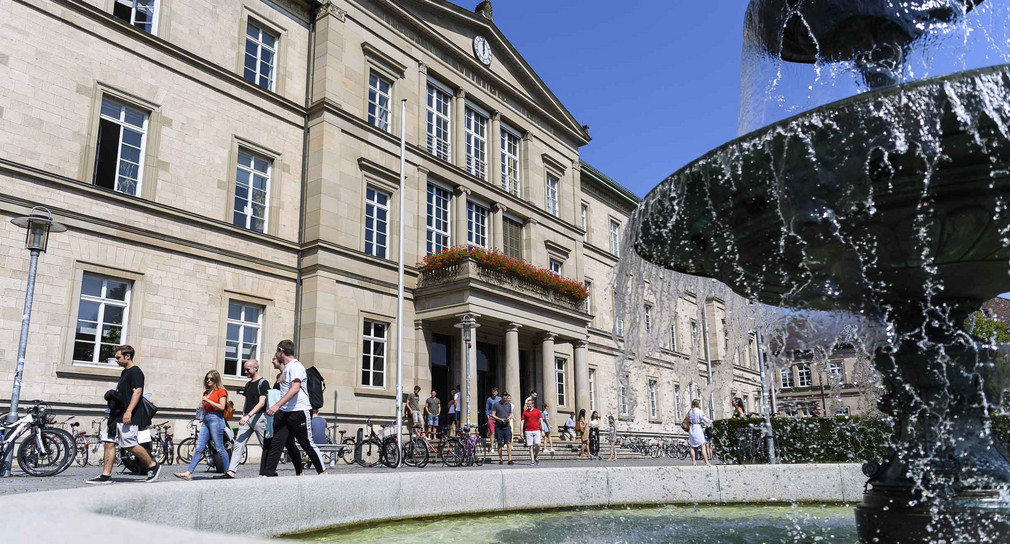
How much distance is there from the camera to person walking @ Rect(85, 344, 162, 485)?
353 inches

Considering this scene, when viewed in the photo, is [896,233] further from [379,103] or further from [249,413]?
[379,103]

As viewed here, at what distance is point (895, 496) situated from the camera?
4.22 meters

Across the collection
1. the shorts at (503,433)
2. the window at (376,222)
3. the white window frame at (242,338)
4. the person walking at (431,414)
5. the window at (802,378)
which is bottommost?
the shorts at (503,433)

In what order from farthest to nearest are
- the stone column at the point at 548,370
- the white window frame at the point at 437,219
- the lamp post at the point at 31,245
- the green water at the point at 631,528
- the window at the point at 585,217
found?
the window at the point at 585,217
the stone column at the point at 548,370
the white window frame at the point at 437,219
the lamp post at the point at 31,245
the green water at the point at 631,528

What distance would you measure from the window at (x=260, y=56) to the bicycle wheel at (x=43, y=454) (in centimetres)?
1252

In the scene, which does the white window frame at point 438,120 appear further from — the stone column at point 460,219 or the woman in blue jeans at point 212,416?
the woman in blue jeans at point 212,416

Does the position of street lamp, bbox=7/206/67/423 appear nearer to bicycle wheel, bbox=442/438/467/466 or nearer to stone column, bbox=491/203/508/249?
bicycle wheel, bbox=442/438/467/466

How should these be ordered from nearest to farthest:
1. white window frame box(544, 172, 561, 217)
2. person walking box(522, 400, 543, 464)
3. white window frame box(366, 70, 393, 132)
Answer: person walking box(522, 400, 543, 464), white window frame box(366, 70, 393, 132), white window frame box(544, 172, 561, 217)

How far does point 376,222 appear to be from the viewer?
76.4 ft

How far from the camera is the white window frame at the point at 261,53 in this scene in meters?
21.0

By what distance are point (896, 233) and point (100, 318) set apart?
55.7ft

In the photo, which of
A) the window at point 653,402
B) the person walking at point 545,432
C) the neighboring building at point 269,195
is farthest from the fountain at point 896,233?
the window at point 653,402

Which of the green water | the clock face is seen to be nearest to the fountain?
the green water

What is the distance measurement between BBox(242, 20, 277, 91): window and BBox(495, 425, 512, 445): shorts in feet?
39.8
